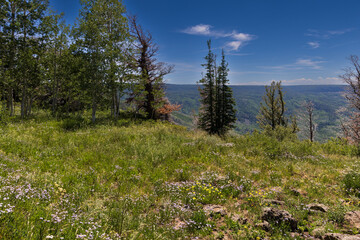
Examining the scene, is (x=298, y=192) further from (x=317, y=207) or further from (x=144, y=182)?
(x=144, y=182)

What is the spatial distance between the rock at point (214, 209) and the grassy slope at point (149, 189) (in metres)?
0.14

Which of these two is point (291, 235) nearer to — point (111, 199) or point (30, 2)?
point (111, 199)

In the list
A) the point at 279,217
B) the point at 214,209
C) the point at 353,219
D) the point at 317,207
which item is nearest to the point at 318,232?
the point at 279,217

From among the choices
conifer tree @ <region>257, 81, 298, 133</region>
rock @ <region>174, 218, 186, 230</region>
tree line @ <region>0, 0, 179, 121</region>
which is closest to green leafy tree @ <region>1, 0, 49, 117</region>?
tree line @ <region>0, 0, 179, 121</region>

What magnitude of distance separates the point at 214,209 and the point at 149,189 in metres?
2.01

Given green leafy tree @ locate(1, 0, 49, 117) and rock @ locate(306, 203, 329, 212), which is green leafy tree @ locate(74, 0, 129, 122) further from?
rock @ locate(306, 203, 329, 212)

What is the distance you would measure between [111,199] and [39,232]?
2.07m

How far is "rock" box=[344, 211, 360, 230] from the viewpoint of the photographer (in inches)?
155

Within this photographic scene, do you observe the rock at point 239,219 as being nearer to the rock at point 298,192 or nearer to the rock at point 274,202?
the rock at point 274,202

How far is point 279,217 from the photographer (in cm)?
414

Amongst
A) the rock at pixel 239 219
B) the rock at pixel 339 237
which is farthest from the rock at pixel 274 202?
the rock at pixel 339 237

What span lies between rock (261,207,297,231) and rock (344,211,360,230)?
1.22 meters

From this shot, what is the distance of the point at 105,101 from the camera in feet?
61.9

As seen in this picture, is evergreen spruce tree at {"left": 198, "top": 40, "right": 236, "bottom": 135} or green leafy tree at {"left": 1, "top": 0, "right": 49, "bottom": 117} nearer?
green leafy tree at {"left": 1, "top": 0, "right": 49, "bottom": 117}
